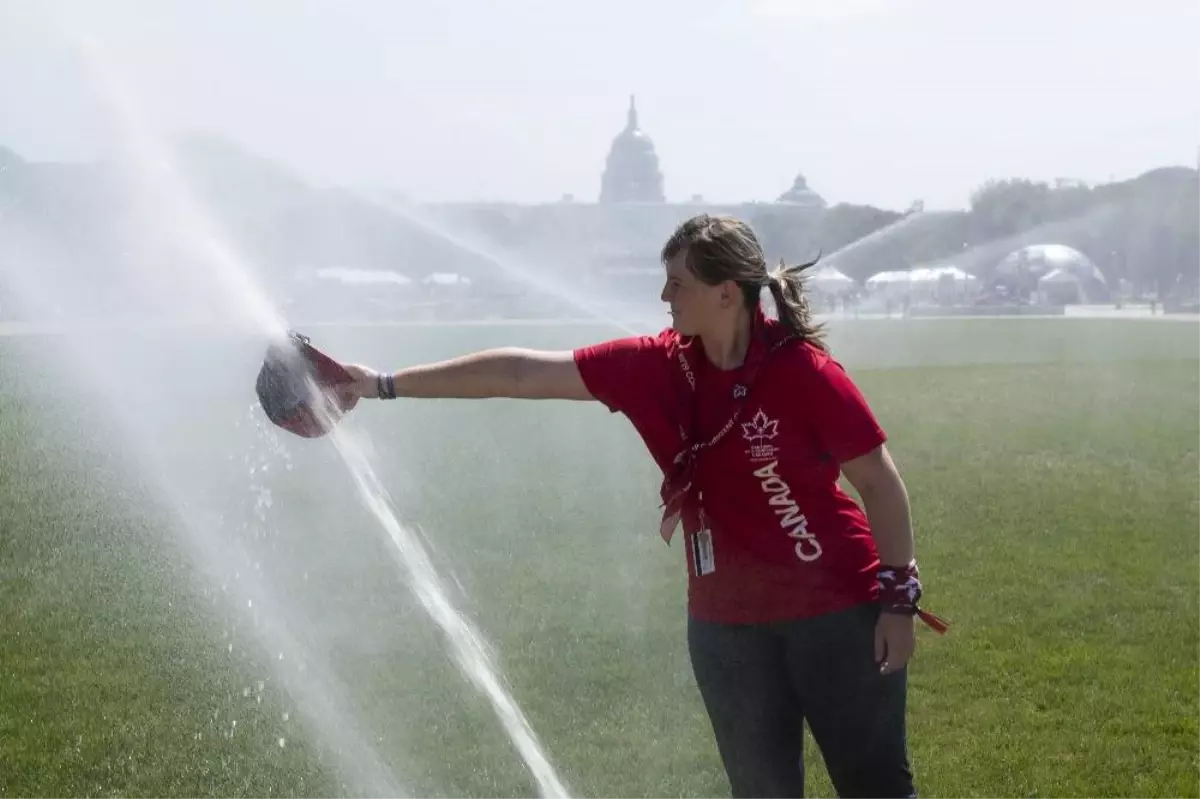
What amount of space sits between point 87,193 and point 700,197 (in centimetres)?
7211

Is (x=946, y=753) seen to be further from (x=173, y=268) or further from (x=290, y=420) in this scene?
(x=173, y=268)

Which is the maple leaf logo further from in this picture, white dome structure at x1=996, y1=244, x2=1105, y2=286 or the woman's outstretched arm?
white dome structure at x1=996, y1=244, x2=1105, y2=286

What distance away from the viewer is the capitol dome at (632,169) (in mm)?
101000

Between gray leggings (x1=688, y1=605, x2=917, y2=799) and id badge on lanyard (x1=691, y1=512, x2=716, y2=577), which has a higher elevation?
id badge on lanyard (x1=691, y1=512, x2=716, y2=577)

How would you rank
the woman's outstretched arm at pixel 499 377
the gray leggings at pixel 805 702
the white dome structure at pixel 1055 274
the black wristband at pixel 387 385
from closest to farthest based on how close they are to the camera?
the gray leggings at pixel 805 702 → the woman's outstretched arm at pixel 499 377 → the black wristband at pixel 387 385 → the white dome structure at pixel 1055 274

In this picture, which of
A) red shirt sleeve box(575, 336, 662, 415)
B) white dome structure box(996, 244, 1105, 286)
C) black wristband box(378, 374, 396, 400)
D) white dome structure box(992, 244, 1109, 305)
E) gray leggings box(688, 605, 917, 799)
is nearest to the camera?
gray leggings box(688, 605, 917, 799)

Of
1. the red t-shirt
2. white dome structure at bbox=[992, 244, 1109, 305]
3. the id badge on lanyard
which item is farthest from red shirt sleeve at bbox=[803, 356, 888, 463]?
white dome structure at bbox=[992, 244, 1109, 305]

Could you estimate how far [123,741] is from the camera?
5176 millimetres

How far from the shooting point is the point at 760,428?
3133 millimetres

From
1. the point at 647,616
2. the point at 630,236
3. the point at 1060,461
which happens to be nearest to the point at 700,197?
the point at 630,236

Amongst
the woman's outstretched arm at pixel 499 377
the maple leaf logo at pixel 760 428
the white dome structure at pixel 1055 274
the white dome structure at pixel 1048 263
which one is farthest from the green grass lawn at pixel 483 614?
the white dome structure at pixel 1048 263

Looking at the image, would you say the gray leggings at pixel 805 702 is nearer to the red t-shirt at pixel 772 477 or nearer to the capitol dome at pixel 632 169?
the red t-shirt at pixel 772 477

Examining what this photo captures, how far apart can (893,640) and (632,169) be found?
3971 inches

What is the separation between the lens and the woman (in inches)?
124
